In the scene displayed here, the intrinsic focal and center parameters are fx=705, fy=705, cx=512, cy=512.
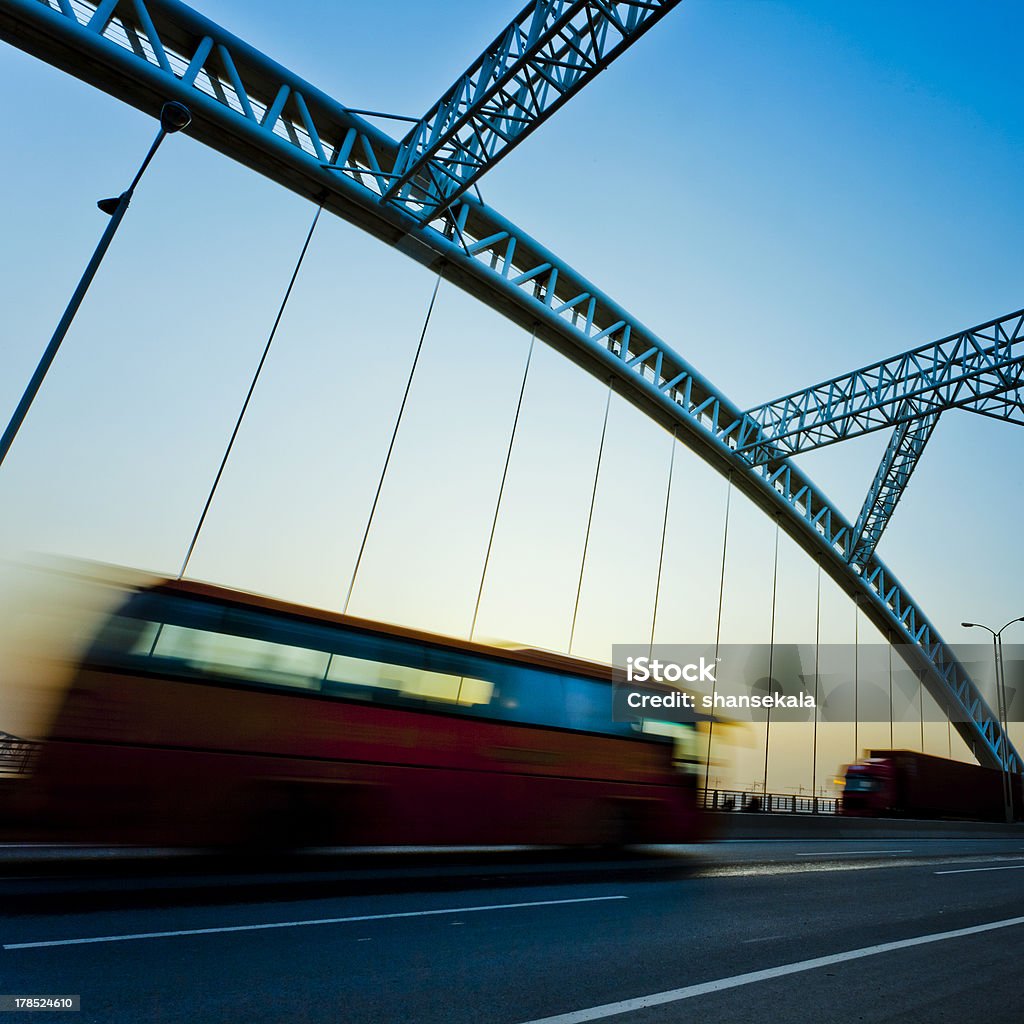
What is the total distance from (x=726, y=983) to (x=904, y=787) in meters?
30.9

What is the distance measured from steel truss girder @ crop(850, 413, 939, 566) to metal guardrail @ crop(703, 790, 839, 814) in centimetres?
A: 1055

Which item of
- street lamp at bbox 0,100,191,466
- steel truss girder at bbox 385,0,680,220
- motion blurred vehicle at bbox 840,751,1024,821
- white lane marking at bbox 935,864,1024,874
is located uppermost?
steel truss girder at bbox 385,0,680,220

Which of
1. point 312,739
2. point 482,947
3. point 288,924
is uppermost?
point 312,739

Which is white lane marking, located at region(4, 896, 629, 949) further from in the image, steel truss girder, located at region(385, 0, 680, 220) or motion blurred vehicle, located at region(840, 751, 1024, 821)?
motion blurred vehicle, located at region(840, 751, 1024, 821)

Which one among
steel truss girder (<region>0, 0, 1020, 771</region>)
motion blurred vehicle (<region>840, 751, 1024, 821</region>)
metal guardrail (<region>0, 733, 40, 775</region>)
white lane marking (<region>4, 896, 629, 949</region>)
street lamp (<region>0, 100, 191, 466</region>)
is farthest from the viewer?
motion blurred vehicle (<region>840, 751, 1024, 821</region>)

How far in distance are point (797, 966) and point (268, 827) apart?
5640 millimetres

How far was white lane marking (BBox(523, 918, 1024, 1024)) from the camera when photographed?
382 cm

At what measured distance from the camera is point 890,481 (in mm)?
26000

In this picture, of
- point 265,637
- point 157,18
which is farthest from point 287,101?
point 265,637

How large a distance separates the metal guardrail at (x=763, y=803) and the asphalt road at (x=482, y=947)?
1349 cm

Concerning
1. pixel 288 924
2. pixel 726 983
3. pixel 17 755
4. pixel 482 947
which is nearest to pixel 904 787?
pixel 726 983

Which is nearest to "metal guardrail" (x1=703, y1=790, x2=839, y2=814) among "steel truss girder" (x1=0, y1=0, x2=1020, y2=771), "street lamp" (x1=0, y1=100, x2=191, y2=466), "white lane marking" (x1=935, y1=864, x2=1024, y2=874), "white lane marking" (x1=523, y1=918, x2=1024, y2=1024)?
"white lane marking" (x1=935, y1=864, x2=1024, y2=874)

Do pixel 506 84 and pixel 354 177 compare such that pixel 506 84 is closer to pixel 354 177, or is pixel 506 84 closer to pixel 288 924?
pixel 354 177

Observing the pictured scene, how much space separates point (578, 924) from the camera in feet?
20.5
